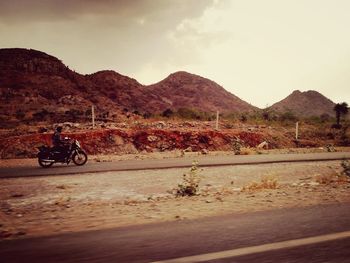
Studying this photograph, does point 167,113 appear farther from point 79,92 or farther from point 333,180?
point 333,180

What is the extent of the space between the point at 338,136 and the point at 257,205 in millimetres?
37393

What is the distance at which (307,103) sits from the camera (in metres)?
102

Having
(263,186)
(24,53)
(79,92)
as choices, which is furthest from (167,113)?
(24,53)

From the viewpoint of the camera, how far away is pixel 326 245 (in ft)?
12.5

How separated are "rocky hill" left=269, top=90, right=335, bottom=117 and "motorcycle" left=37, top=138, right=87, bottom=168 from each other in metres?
86.5

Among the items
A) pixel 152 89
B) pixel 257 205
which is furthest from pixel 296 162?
pixel 152 89

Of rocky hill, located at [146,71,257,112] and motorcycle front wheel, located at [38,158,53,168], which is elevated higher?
rocky hill, located at [146,71,257,112]

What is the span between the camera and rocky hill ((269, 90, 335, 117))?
325 ft

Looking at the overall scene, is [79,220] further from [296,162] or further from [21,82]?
[21,82]

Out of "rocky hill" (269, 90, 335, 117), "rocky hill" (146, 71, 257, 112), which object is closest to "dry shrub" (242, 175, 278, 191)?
"rocky hill" (146, 71, 257, 112)

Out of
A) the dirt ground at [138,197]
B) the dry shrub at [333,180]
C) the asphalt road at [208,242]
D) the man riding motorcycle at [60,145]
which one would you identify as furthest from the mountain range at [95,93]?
the asphalt road at [208,242]

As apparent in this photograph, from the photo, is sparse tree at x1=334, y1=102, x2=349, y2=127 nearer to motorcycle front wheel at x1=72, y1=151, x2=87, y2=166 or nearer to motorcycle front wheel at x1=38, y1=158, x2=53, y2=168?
motorcycle front wheel at x1=72, y1=151, x2=87, y2=166

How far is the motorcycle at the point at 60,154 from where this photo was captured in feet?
56.9

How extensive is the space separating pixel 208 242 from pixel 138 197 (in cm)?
535
